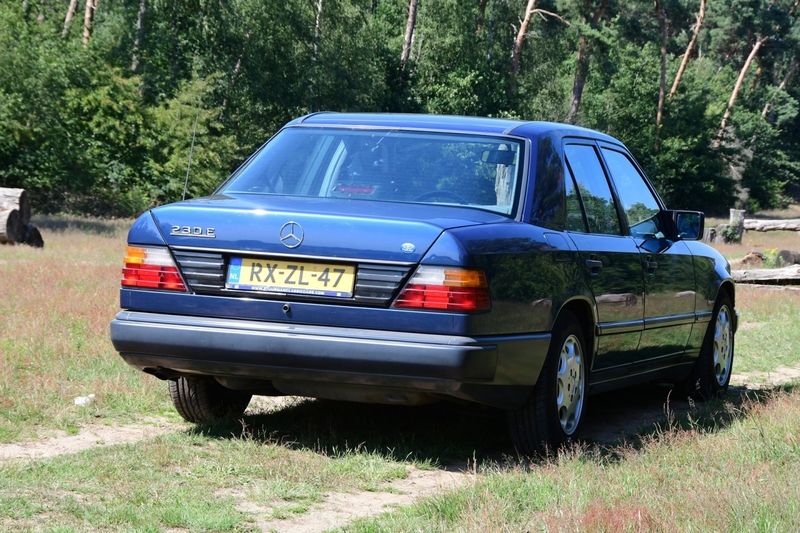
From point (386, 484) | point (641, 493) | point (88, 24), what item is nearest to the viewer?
point (641, 493)

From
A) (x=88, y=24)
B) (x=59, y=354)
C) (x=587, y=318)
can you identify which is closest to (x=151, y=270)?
(x=587, y=318)

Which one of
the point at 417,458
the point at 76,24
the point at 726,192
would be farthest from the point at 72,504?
the point at 726,192

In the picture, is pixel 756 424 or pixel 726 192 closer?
pixel 756 424

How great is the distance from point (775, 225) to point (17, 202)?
2186cm

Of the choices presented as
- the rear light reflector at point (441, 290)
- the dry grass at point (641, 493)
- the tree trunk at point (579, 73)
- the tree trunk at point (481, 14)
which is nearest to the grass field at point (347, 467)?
the dry grass at point (641, 493)

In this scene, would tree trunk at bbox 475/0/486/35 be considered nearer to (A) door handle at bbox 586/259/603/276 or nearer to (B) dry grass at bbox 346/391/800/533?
(A) door handle at bbox 586/259/603/276

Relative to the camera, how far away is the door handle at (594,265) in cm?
607

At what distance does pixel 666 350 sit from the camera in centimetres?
741

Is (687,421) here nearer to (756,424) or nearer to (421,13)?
(756,424)

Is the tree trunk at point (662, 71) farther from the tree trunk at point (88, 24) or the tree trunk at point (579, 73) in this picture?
the tree trunk at point (88, 24)

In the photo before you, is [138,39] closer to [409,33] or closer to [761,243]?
[409,33]

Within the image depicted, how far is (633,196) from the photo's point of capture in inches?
289

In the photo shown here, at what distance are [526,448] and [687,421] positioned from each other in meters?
1.96

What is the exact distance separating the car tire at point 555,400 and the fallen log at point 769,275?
43.8ft
